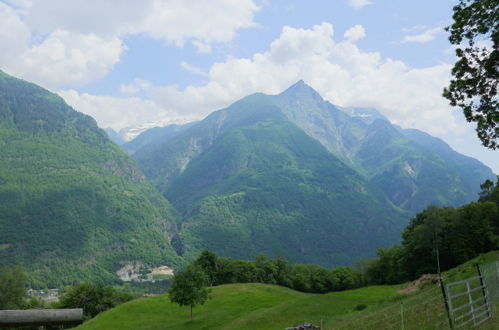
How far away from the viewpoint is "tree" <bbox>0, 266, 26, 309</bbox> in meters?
120

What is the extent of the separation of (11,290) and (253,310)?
10077 centimetres

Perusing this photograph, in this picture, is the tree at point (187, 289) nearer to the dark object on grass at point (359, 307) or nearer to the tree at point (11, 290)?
the dark object on grass at point (359, 307)

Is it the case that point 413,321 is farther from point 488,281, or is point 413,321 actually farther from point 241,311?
point 241,311

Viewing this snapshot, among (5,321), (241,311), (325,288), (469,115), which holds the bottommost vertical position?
(325,288)

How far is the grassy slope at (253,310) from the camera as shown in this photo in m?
47.2

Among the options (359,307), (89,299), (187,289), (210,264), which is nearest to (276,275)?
(210,264)

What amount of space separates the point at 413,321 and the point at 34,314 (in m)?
22.9

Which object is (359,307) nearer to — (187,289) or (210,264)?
(187,289)

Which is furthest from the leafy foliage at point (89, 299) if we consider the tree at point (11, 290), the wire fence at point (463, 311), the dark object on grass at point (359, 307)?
the wire fence at point (463, 311)

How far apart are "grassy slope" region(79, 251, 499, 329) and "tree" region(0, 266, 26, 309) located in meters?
65.8

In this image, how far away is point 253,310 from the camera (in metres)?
63.9

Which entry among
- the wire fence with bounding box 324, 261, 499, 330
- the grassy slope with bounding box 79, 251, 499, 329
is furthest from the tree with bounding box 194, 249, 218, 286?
the wire fence with bounding box 324, 261, 499, 330

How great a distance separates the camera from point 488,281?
776 inches

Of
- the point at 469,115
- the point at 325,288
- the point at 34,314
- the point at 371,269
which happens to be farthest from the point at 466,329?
the point at 325,288
